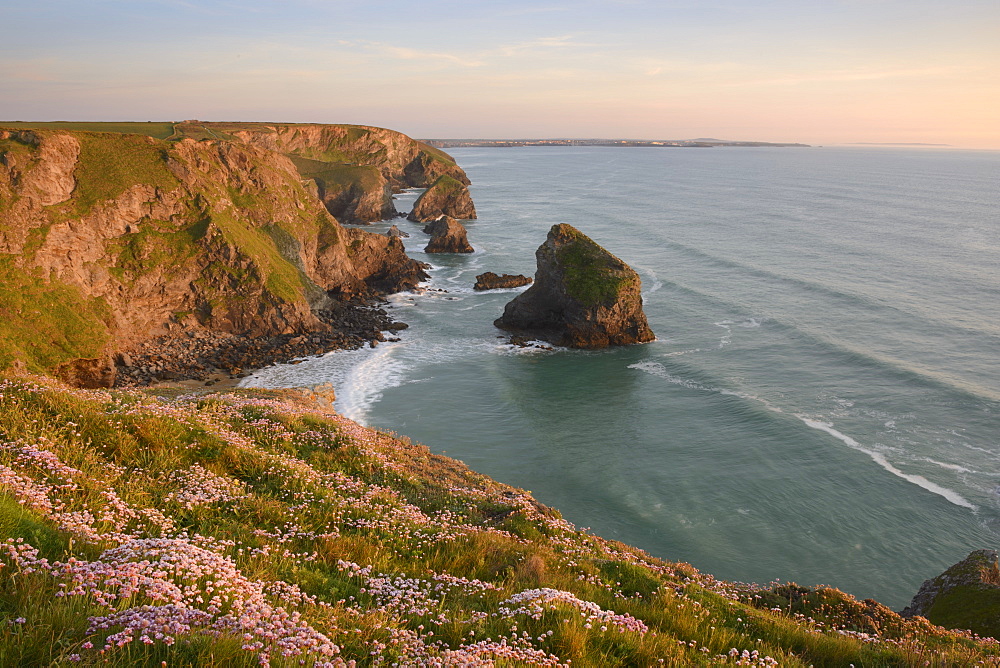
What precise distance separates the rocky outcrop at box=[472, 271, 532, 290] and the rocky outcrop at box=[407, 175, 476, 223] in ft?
167

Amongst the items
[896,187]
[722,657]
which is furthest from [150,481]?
[896,187]

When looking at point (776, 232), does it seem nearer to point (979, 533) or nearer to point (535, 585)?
point (979, 533)

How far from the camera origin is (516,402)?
3962 centimetres

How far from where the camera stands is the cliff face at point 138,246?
129 feet

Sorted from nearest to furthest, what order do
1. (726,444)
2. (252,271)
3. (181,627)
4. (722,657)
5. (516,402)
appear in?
(181,627)
(722,657)
(726,444)
(516,402)
(252,271)

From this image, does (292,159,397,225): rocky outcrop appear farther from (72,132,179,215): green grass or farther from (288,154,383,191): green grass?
(72,132,179,215): green grass

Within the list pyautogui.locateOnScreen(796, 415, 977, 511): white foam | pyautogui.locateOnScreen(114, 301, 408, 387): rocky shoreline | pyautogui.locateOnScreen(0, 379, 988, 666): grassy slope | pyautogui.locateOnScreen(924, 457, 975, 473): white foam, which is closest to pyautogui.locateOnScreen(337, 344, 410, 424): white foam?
pyautogui.locateOnScreen(114, 301, 408, 387): rocky shoreline

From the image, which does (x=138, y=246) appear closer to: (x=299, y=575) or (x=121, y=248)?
(x=121, y=248)

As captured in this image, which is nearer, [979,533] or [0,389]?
[0,389]

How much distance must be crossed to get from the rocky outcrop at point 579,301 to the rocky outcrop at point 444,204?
218ft

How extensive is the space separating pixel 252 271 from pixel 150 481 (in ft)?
141

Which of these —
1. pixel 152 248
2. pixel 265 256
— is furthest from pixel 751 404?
pixel 152 248

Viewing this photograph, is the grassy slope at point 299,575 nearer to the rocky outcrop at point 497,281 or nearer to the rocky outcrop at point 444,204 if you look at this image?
the rocky outcrop at point 497,281

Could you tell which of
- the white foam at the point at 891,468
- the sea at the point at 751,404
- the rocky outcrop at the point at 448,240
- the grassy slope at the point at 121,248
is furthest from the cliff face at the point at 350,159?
the white foam at the point at 891,468
